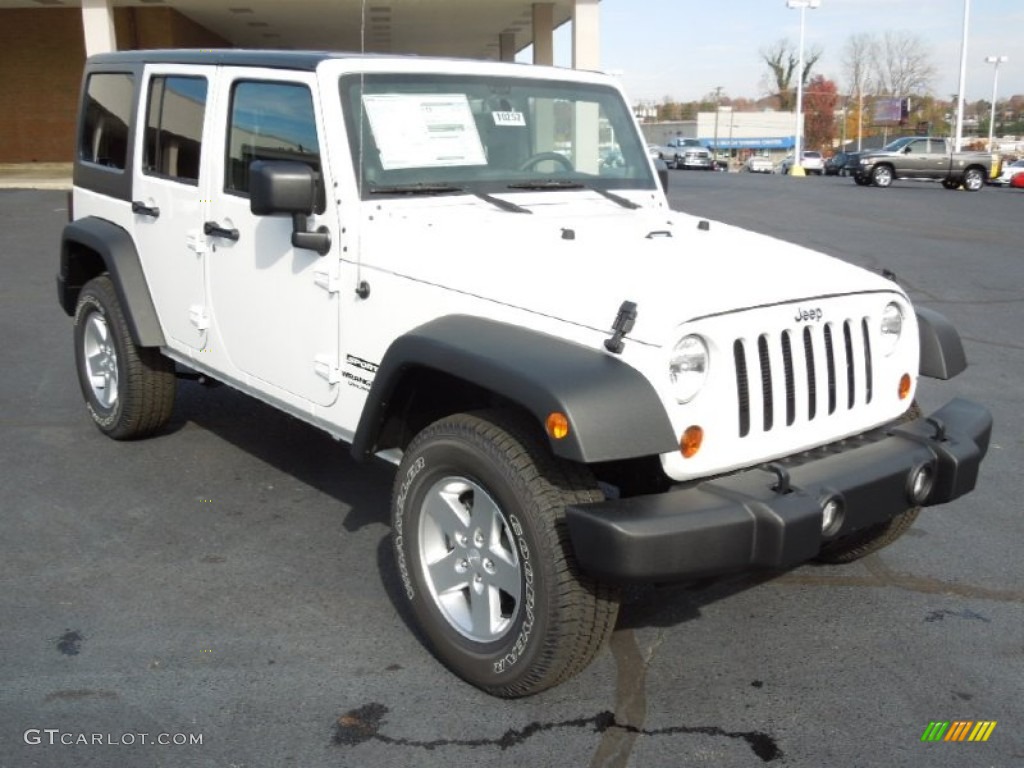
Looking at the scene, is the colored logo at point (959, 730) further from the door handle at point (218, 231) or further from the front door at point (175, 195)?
the front door at point (175, 195)

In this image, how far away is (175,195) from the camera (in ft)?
16.9

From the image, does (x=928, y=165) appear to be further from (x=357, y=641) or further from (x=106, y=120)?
(x=357, y=641)

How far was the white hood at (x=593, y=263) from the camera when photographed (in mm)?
3250

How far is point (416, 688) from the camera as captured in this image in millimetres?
3492

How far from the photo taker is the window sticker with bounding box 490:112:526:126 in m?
→ 4.53

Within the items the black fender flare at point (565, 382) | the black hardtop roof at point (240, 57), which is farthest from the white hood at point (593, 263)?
the black hardtop roof at point (240, 57)

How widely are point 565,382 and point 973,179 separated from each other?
3485 centimetres

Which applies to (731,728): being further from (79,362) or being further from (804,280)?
(79,362)

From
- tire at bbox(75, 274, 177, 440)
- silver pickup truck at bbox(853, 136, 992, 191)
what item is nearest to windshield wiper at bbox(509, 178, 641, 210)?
tire at bbox(75, 274, 177, 440)

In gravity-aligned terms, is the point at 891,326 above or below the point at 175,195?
below

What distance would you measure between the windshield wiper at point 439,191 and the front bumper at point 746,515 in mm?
1533

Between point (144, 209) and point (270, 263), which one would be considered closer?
point (270, 263)

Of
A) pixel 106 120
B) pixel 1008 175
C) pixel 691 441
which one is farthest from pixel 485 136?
pixel 1008 175

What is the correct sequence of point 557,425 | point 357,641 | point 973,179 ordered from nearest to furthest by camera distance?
point 557,425 < point 357,641 < point 973,179
